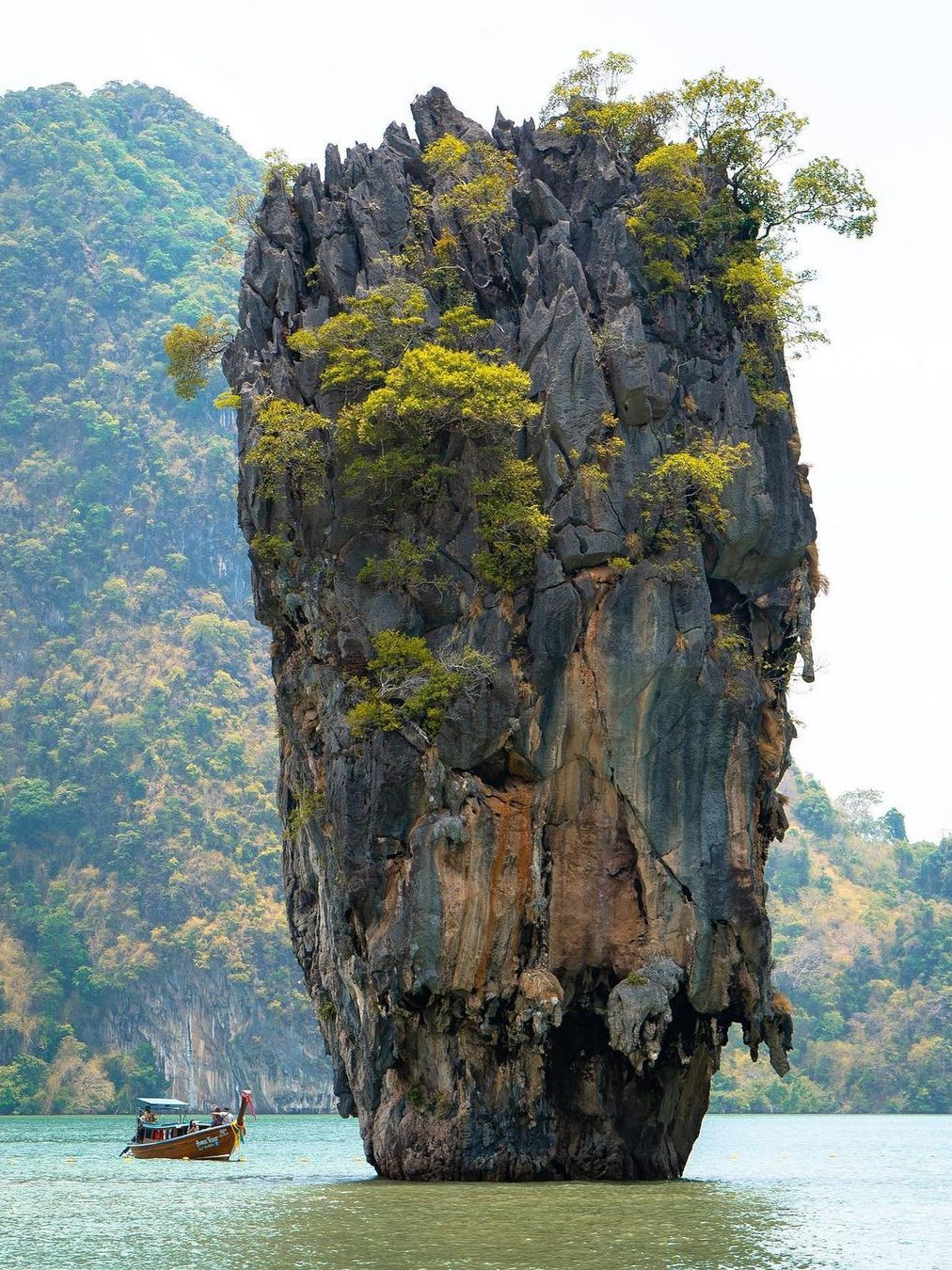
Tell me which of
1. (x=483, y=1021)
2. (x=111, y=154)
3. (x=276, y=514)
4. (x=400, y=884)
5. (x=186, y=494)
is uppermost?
(x=111, y=154)

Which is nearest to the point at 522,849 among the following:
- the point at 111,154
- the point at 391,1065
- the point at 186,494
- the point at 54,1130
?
the point at 391,1065

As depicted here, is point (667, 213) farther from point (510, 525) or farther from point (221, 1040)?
point (221, 1040)

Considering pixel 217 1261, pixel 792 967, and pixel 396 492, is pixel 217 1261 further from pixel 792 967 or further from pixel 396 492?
pixel 792 967

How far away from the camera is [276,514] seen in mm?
30625

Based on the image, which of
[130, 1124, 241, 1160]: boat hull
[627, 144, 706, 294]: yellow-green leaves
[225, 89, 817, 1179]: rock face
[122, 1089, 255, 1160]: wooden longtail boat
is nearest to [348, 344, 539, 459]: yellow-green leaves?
[225, 89, 817, 1179]: rock face

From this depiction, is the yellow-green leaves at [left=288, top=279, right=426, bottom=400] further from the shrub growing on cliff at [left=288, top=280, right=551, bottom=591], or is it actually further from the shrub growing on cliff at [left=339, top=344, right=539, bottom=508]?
the shrub growing on cliff at [left=339, top=344, right=539, bottom=508]

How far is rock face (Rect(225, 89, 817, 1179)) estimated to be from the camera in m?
27.9

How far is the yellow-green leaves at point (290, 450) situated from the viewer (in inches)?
1176

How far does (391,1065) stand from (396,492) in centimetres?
940

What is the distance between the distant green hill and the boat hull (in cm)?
5566

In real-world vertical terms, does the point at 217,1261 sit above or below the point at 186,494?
below

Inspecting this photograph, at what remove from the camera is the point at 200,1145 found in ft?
123

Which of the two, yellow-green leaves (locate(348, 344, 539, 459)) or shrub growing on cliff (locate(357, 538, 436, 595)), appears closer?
yellow-green leaves (locate(348, 344, 539, 459))

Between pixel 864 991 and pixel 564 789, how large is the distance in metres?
68.8
